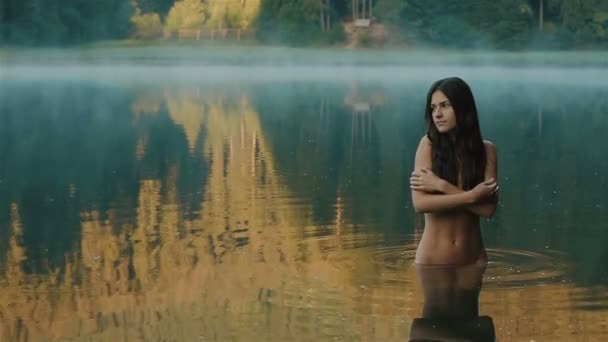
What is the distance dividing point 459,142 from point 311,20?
1958 inches

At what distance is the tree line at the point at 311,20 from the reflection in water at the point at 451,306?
4885cm

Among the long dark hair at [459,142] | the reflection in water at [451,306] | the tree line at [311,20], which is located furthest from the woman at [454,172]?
the tree line at [311,20]

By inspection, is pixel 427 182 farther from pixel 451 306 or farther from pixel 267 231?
pixel 267 231

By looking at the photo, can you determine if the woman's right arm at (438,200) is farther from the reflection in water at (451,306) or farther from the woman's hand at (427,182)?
the reflection in water at (451,306)

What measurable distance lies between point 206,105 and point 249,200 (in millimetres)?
18508

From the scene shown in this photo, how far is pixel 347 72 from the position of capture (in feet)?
185

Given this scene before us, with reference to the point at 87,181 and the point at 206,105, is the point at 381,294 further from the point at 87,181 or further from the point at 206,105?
the point at 206,105

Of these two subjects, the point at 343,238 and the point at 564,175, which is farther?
the point at 564,175

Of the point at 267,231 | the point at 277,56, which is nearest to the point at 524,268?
the point at 267,231

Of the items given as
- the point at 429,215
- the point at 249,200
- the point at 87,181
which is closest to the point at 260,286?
the point at 429,215

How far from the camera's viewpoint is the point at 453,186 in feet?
25.0

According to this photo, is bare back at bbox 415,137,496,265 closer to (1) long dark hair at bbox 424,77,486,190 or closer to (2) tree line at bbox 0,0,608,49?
(1) long dark hair at bbox 424,77,486,190

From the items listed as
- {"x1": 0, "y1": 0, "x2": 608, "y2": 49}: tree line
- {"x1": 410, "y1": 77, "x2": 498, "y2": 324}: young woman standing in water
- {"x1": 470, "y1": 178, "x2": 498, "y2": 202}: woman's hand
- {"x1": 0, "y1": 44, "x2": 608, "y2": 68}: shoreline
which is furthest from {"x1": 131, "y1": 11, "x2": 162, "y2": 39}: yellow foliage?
{"x1": 470, "y1": 178, "x2": 498, "y2": 202}: woman's hand

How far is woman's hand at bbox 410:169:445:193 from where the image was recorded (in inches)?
299
